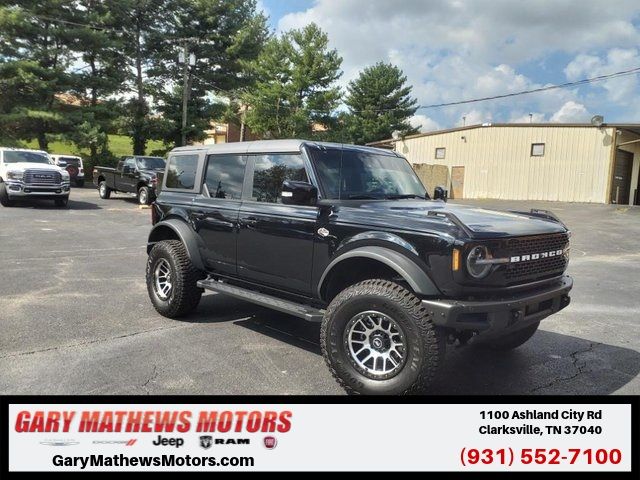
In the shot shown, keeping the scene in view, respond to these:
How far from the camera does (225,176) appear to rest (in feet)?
17.4

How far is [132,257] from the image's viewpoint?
378 inches

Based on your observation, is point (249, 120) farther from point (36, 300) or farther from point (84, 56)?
point (36, 300)

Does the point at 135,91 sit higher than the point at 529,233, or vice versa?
the point at 135,91

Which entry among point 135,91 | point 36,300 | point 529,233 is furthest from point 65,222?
point 135,91

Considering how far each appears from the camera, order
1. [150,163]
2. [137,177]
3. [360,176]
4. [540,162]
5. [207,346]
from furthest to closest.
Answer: [540,162], [150,163], [137,177], [207,346], [360,176]

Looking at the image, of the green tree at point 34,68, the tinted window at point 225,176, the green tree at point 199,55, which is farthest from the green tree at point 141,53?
the tinted window at point 225,176

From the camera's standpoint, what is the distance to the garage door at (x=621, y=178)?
24.2 metres

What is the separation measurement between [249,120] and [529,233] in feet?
116

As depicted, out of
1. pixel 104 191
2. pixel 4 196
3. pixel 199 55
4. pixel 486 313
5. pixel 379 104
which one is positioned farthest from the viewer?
pixel 379 104

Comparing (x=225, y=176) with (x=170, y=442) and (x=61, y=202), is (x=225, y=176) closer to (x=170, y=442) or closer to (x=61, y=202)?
(x=170, y=442)

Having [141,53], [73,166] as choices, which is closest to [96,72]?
[141,53]

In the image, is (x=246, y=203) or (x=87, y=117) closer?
(x=246, y=203)

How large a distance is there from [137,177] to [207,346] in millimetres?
17020

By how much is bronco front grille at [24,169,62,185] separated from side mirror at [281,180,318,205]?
15728 millimetres
